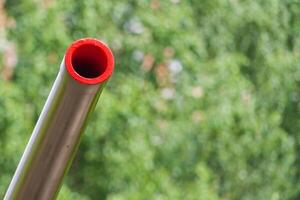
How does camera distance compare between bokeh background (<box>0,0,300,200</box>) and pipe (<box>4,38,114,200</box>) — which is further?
bokeh background (<box>0,0,300,200</box>)

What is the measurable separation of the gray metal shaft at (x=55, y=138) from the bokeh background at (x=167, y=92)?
346 cm

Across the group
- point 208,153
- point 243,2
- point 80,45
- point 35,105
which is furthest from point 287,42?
point 80,45

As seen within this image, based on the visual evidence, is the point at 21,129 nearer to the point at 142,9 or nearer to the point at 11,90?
the point at 11,90

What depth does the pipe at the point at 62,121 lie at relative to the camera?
97cm

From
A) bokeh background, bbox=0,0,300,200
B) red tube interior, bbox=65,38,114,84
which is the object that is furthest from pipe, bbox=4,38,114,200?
bokeh background, bbox=0,0,300,200

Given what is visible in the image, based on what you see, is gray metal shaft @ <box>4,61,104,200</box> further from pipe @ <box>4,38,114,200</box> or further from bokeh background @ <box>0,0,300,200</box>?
bokeh background @ <box>0,0,300,200</box>

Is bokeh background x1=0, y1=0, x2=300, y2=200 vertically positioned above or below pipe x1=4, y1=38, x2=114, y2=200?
below

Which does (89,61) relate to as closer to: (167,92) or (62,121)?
(62,121)

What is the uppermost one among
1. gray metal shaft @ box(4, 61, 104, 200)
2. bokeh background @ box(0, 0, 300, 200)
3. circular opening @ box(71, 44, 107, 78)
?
circular opening @ box(71, 44, 107, 78)

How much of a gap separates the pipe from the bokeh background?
3.46 meters

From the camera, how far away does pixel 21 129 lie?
4.48 metres

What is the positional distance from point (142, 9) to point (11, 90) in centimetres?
108

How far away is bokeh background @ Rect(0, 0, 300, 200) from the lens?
15.5ft

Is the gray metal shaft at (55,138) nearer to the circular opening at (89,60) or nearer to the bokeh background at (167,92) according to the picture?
the circular opening at (89,60)
